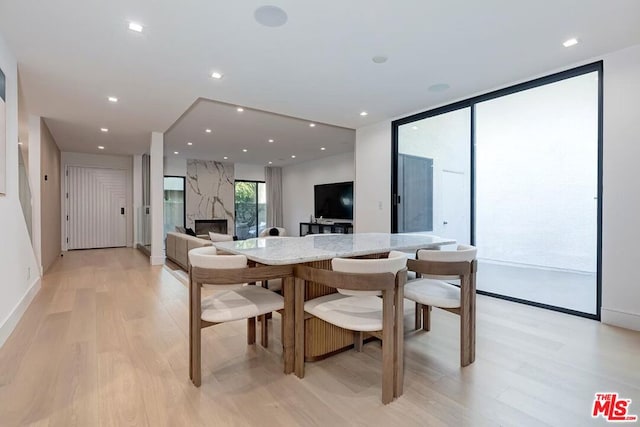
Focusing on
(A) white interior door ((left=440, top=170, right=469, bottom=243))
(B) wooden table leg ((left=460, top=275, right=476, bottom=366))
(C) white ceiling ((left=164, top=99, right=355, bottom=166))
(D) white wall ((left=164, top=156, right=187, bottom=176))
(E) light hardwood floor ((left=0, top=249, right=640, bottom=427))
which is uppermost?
(C) white ceiling ((left=164, top=99, right=355, bottom=166))

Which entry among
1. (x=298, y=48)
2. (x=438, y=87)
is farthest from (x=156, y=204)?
(x=438, y=87)

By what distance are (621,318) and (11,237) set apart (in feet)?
18.6

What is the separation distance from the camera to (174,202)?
9.31m

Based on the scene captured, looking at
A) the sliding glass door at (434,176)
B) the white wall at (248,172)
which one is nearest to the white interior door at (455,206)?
the sliding glass door at (434,176)

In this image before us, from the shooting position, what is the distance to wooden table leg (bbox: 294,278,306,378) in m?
1.92

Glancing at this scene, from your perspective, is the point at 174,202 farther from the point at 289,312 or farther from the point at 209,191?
the point at 289,312

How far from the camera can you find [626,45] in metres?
2.78

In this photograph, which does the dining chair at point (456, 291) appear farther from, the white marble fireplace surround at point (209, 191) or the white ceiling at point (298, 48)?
the white marble fireplace surround at point (209, 191)

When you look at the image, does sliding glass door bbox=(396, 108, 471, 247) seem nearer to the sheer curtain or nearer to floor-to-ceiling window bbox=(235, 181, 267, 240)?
the sheer curtain

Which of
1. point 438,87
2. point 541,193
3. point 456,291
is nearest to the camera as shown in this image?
point 456,291

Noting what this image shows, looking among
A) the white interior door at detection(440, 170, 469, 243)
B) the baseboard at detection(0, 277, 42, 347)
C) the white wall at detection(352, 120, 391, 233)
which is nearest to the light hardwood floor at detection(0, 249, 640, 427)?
the baseboard at detection(0, 277, 42, 347)

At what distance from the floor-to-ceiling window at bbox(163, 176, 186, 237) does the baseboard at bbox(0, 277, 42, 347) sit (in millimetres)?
5553

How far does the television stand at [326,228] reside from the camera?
27.5ft

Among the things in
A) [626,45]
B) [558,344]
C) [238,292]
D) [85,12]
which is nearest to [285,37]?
[85,12]
